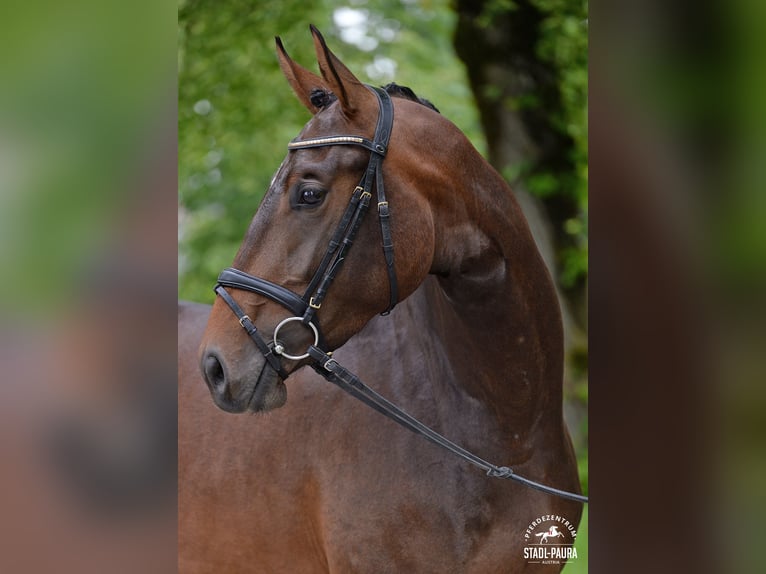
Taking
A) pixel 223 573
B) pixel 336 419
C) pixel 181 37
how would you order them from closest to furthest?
pixel 336 419
pixel 223 573
pixel 181 37

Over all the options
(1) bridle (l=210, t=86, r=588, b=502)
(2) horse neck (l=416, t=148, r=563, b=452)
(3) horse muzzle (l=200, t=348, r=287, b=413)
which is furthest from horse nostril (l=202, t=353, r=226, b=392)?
(2) horse neck (l=416, t=148, r=563, b=452)

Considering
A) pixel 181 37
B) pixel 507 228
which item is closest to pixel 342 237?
pixel 507 228

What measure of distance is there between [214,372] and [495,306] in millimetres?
939

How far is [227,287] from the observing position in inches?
83.0

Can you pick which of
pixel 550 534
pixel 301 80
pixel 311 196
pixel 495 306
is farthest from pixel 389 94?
pixel 550 534

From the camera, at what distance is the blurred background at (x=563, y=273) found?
3.97 feet

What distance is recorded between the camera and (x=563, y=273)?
3.09m

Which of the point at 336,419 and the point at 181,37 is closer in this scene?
the point at 336,419

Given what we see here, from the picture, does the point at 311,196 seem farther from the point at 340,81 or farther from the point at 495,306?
the point at 495,306

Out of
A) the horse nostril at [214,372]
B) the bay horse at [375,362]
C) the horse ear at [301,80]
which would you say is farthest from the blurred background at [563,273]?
the horse ear at [301,80]
